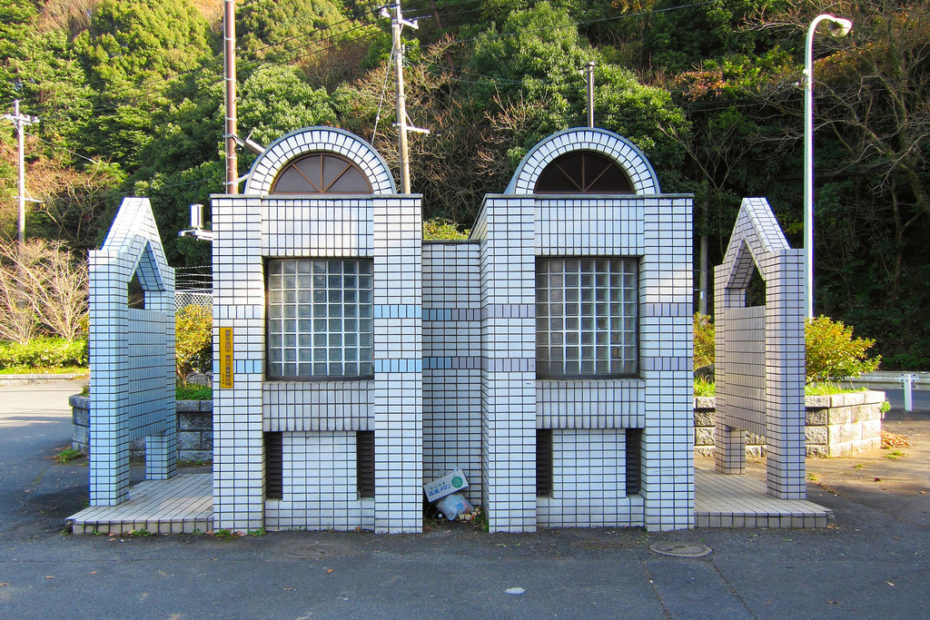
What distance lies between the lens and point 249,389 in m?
6.92

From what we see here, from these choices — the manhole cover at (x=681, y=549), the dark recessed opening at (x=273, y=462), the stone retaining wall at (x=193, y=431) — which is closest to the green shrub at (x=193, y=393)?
the stone retaining wall at (x=193, y=431)

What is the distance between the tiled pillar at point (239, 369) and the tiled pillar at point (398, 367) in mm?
1212

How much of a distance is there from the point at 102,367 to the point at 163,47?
43.2 meters

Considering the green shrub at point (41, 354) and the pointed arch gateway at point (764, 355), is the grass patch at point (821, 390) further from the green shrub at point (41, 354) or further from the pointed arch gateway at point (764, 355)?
the green shrub at point (41, 354)

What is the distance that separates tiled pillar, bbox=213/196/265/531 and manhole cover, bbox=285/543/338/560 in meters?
0.70

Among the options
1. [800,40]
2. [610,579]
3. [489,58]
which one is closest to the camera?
[610,579]

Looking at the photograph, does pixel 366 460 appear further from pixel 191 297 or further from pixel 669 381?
pixel 191 297

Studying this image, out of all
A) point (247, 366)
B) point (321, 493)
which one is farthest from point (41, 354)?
point (321, 493)

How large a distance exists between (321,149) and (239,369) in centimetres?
245

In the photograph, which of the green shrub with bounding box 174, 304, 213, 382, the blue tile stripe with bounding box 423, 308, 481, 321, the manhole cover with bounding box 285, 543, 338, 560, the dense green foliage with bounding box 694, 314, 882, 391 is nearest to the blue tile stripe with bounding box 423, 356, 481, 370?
the blue tile stripe with bounding box 423, 308, 481, 321

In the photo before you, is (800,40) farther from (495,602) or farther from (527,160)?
(495,602)

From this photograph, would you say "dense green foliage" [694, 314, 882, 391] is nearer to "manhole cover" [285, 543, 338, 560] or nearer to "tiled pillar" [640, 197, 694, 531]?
"tiled pillar" [640, 197, 694, 531]

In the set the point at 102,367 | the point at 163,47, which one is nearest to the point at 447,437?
the point at 102,367

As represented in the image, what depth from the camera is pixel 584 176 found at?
729 cm
